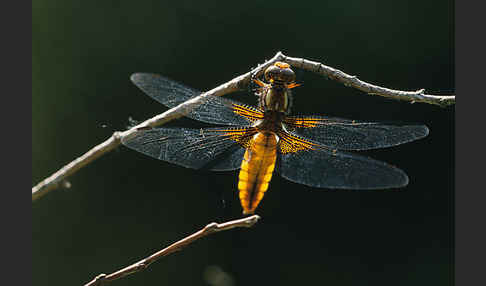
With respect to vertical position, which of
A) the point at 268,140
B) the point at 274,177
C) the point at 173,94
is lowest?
the point at 274,177

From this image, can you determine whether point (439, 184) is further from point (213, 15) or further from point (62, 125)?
point (62, 125)

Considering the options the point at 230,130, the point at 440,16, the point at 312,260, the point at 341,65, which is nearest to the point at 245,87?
the point at 230,130

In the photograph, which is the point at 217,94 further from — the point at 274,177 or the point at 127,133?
the point at 274,177

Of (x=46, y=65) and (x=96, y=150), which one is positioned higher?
(x=46, y=65)

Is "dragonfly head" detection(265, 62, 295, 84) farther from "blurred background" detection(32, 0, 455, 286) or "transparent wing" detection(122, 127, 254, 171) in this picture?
"blurred background" detection(32, 0, 455, 286)

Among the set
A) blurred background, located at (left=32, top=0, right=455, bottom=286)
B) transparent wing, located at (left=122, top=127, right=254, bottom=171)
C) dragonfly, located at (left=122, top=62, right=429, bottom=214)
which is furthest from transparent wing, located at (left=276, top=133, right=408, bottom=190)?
blurred background, located at (left=32, top=0, right=455, bottom=286)

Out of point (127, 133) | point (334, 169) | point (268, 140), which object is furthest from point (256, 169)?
point (127, 133)

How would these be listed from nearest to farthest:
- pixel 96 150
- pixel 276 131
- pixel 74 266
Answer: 1. pixel 96 150
2. pixel 276 131
3. pixel 74 266
